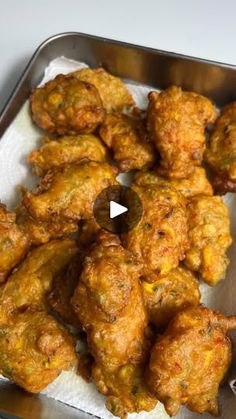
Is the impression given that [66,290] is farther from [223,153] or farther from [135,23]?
[135,23]

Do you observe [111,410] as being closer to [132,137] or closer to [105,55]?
[132,137]

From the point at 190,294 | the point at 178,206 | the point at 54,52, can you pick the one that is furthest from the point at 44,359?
the point at 54,52

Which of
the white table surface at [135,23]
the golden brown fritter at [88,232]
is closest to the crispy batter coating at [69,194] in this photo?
the golden brown fritter at [88,232]

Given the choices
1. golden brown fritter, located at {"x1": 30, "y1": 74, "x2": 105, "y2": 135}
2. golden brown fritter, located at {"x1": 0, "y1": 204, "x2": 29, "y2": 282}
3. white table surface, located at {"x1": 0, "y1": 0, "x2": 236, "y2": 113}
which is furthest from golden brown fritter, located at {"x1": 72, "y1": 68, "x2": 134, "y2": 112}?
golden brown fritter, located at {"x1": 0, "y1": 204, "x2": 29, "y2": 282}

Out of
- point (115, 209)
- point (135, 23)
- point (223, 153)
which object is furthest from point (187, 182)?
point (135, 23)
